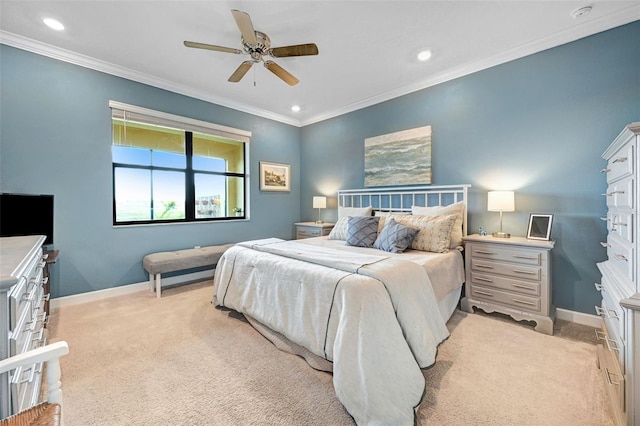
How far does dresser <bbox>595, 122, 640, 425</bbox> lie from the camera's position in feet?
3.62

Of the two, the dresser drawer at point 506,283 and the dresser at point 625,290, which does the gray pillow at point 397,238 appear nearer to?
the dresser drawer at point 506,283

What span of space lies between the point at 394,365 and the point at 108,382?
1.88 m

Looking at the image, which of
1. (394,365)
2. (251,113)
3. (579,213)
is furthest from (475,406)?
(251,113)

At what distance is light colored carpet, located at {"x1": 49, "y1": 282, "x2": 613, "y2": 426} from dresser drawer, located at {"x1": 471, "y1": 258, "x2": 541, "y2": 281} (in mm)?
490

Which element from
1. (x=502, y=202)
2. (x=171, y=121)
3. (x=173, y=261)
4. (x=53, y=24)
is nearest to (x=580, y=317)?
(x=502, y=202)

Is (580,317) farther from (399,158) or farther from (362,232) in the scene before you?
(399,158)

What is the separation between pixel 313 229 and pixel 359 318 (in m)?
3.22

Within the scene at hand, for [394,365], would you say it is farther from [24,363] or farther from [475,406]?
[24,363]

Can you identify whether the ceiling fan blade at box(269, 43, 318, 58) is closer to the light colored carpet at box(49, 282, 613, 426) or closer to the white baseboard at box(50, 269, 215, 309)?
the light colored carpet at box(49, 282, 613, 426)

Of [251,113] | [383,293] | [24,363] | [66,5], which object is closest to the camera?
[24,363]

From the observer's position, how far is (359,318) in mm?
1481

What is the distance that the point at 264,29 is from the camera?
98.6 inches

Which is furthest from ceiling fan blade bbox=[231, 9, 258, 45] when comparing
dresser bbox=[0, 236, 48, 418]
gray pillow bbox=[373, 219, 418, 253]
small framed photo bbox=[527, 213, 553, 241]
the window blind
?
small framed photo bbox=[527, 213, 553, 241]

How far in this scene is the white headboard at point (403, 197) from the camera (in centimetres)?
333
